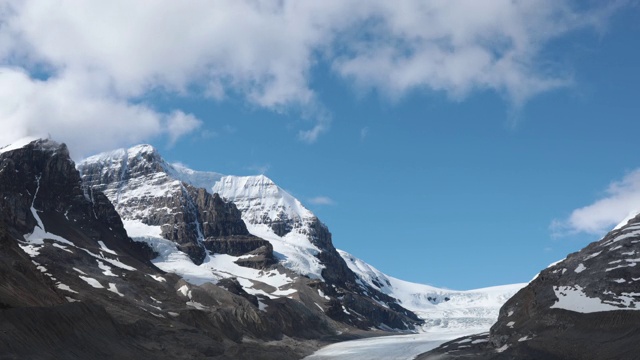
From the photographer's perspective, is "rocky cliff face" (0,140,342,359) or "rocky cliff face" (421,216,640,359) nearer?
"rocky cliff face" (0,140,342,359)

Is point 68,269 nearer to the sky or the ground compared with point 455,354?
nearer to the sky

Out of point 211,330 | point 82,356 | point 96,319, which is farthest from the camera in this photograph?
point 211,330

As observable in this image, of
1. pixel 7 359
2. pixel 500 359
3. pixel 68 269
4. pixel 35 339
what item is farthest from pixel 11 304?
pixel 68 269

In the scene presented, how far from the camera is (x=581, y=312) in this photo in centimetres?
9869

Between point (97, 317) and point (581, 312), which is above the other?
point (97, 317)

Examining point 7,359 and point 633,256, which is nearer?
point 7,359

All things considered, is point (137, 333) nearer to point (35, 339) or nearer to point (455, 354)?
point (35, 339)

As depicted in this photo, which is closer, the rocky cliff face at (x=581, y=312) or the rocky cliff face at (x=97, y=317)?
the rocky cliff face at (x=97, y=317)

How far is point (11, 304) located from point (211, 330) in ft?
265

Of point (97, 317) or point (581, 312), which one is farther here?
point (97, 317)

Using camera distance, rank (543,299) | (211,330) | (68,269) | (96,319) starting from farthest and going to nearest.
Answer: (68,269)
(211,330)
(543,299)
(96,319)

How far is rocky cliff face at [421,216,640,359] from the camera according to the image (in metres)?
90.7

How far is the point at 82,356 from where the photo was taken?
293ft

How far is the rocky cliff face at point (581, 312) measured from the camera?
9069cm
